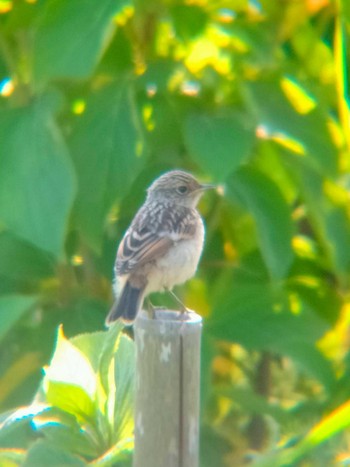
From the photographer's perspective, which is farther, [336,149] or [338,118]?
[338,118]

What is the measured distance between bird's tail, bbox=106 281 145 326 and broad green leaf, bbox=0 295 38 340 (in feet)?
1.15

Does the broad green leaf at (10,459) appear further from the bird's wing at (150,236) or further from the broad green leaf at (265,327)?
the broad green leaf at (265,327)

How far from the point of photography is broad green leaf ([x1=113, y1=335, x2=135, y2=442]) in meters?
2.30

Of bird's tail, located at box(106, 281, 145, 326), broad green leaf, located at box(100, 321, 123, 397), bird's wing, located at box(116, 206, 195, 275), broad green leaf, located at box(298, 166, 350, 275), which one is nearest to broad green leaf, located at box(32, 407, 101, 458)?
broad green leaf, located at box(100, 321, 123, 397)

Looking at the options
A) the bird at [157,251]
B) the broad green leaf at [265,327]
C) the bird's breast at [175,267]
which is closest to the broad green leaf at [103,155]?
the bird at [157,251]

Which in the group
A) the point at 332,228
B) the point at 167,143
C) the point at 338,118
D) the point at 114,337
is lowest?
the point at 114,337

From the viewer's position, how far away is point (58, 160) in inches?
146

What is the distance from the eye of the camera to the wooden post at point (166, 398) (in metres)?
2.14

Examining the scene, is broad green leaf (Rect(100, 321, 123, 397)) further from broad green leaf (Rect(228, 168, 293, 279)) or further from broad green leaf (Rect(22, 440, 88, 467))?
broad green leaf (Rect(228, 168, 293, 279))

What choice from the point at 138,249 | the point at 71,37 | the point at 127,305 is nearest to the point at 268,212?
the point at 138,249

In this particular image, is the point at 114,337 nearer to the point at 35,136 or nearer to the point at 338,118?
the point at 35,136

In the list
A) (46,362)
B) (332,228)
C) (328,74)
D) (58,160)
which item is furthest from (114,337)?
(328,74)

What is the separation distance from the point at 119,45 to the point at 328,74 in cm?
121

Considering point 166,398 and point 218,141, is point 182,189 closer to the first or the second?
point 218,141
